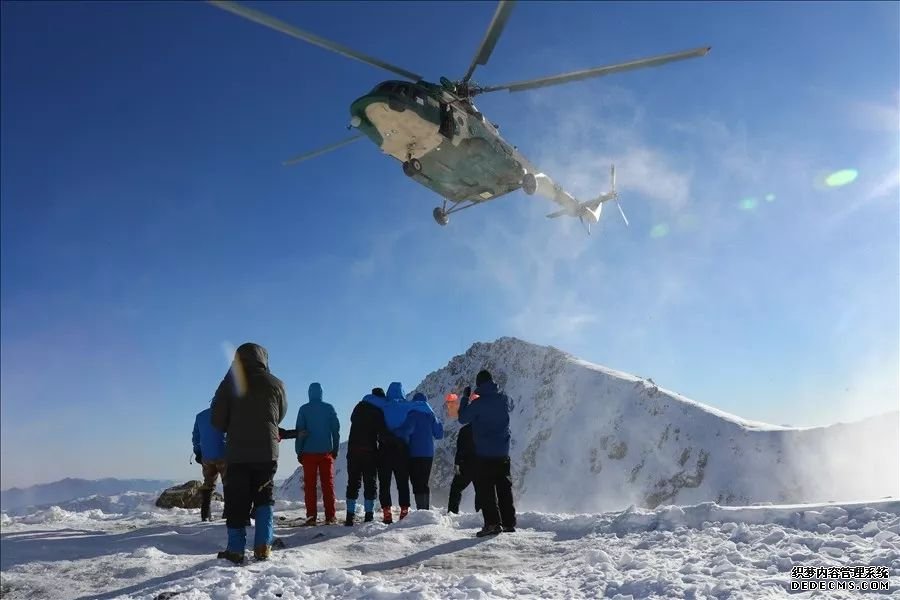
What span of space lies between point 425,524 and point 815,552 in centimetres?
430

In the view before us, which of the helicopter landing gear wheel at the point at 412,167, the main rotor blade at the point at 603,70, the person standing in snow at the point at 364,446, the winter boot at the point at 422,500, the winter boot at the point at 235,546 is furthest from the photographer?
the helicopter landing gear wheel at the point at 412,167

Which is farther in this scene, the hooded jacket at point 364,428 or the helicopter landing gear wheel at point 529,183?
the helicopter landing gear wheel at point 529,183

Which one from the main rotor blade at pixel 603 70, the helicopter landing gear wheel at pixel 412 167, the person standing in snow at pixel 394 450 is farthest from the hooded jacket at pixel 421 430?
the main rotor blade at pixel 603 70

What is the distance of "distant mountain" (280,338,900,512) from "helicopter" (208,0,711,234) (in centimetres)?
3154

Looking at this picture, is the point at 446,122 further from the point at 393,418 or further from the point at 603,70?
the point at 393,418

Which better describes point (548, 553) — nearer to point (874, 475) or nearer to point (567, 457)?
point (874, 475)

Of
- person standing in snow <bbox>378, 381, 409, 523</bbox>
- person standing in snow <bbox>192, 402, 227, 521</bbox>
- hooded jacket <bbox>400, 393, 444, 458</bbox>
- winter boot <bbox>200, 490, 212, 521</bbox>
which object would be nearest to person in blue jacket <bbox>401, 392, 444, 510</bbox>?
hooded jacket <bbox>400, 393, 444, 458</bbox>

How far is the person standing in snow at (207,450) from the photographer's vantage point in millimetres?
8461

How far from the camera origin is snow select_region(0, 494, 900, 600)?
390 centimetres

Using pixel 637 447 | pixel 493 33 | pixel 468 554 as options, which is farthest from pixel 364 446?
pixel 637 447

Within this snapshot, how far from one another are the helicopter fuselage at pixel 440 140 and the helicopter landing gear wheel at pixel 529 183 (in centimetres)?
14

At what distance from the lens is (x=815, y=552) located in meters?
4.57

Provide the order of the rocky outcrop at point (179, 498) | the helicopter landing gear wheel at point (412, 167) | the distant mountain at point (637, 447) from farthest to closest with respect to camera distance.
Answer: the distant mountain at point (637, 447) < the helicopter landing gear wheel at point (412, 167) < the rocky outcrop at point (179, 498)

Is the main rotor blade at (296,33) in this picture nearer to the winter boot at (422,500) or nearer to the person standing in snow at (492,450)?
the person standing in snow at (492,450)
